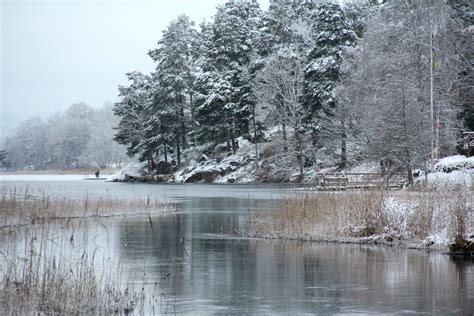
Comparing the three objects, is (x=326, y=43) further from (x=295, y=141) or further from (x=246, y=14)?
(x=246, y=14)

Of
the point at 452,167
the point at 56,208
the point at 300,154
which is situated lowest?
the point at 56,208

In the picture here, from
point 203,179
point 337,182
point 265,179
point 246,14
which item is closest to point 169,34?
point 246,14

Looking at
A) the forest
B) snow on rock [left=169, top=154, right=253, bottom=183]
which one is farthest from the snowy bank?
snow on rock [left=169, top=154, right=253, bottom=183]

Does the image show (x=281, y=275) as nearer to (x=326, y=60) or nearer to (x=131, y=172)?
(x=326, y=60)

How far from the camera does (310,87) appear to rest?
66.8 meters

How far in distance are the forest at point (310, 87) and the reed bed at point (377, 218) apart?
1871 centimetres

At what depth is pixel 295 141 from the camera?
222 ft

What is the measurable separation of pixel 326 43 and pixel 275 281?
53629 millimetres

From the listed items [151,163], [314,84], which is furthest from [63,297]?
[151,163]

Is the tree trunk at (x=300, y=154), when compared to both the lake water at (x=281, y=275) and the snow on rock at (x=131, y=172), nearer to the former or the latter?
the snow on rock at (x=131, y=172)

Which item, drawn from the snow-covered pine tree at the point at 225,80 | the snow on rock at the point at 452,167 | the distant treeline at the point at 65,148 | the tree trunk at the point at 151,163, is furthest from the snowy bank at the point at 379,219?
the distant treeline at the point at 65,148

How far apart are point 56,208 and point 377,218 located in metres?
14.8

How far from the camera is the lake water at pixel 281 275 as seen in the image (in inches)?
510

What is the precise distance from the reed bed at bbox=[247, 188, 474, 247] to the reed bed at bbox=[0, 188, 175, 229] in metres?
8.87
